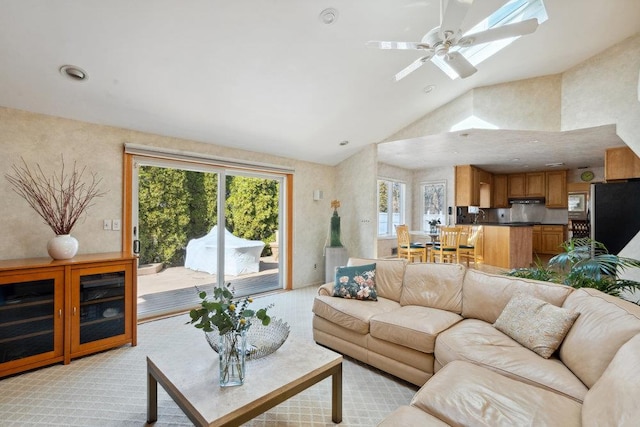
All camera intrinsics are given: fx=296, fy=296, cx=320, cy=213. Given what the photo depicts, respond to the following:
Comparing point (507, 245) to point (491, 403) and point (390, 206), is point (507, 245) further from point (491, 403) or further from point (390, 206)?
point (491, 403)

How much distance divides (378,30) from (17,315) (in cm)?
390

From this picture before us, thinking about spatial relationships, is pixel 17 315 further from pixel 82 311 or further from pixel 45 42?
pixel 45 42

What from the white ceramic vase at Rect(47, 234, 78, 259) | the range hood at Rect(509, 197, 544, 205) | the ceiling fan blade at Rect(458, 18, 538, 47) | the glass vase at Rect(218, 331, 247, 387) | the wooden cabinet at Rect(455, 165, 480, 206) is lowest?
the glass vase at Rect(218, 331, 247, 387)

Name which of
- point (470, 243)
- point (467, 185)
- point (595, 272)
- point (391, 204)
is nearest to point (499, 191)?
point (467, 185)

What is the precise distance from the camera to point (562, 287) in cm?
209

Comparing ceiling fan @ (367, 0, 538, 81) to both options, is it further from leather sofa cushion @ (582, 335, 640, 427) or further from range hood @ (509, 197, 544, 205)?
range hood @ (509, 197, 544, 205)

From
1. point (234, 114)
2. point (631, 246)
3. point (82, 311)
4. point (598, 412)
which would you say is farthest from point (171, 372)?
point (631, 246)

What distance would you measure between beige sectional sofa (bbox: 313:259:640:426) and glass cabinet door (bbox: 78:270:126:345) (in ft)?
6.10

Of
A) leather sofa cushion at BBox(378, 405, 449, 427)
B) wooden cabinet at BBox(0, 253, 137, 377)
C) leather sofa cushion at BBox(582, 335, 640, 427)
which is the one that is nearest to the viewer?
leather sofa cushion at BBox(582, 335, 640, 427)

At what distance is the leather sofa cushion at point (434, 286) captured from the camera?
255cm

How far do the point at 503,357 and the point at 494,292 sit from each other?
70cm

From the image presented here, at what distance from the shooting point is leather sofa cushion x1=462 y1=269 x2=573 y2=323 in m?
2.08

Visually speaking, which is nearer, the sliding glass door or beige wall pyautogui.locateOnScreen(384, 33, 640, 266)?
beige wall pyautogui.locateOnScreen(384, 33, 640, 266)

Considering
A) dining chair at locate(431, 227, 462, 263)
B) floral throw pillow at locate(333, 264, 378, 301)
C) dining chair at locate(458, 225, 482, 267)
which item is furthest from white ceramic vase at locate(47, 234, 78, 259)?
dining chair at locate(458, 225, 482, 267)
